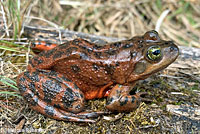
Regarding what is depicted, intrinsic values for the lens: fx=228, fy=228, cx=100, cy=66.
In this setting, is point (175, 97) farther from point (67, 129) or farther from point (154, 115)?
point (67, 129)

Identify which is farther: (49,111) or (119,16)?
(119,16)

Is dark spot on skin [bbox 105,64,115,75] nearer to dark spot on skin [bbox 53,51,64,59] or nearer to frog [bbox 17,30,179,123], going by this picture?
frog [bbox 17,30,179,123]

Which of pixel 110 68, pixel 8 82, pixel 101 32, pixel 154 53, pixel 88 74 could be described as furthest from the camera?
pixel 101 32

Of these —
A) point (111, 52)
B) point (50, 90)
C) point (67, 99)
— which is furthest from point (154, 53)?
point (50, 90)

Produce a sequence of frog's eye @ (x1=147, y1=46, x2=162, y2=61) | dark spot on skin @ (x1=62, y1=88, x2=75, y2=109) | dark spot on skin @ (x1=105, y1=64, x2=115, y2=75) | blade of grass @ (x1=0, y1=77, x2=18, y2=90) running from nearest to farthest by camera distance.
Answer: frog's eye @ (x1=147, y1=46, x2=162, y2=61), dark spot on skin @ (x1=62, y1=88, x2=75, y2=109), dark spot on skin @ (x1=105, y1=64, x2=115, y2=75), blade of grass @ (x1=0, y1=77, x2=18, y2=90)

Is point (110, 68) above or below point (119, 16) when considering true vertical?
below

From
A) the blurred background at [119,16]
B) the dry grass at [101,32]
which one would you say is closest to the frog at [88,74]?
the dry grass at [101,32]

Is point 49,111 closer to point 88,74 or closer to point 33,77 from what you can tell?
point 33,77

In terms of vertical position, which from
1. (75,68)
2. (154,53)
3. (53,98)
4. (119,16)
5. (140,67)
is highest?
(119,16)

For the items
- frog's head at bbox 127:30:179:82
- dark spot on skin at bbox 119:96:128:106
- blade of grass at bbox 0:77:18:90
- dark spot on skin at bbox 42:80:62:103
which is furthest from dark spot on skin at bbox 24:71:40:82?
frog's head at bbox 127:30:179:82
